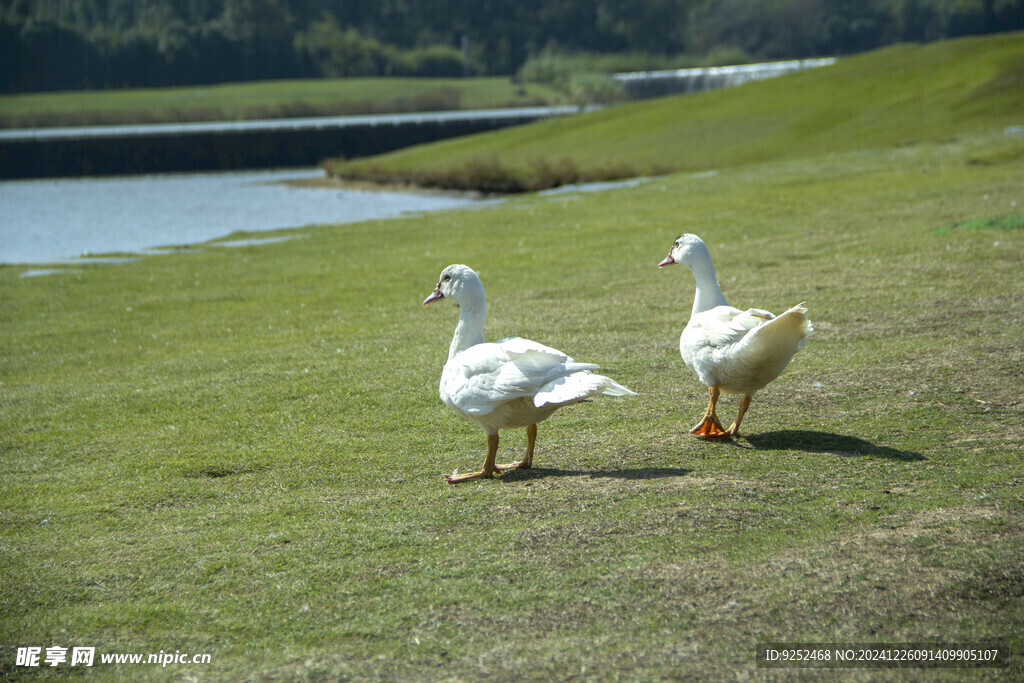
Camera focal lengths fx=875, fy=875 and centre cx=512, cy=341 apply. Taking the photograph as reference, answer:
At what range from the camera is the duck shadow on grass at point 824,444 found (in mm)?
6309

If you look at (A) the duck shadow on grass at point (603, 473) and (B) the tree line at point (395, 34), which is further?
(B) the tree line at point (395, 34)

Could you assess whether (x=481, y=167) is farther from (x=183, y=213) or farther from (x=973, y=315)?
(x=973, y=315)

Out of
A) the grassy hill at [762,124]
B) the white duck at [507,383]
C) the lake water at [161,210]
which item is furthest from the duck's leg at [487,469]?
the grassy hill at [762,124]

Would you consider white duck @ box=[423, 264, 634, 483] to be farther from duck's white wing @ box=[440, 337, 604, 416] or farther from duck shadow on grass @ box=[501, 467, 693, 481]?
duck shadow on grass @ box=[501, 467, 693, 481]

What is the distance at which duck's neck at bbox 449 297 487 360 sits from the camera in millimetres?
6684

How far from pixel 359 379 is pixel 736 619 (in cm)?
581

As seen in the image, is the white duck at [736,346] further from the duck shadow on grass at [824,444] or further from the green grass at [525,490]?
the green grass at [525,490]

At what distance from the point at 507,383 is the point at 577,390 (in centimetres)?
56

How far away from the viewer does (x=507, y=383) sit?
587 cm

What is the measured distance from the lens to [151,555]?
5391 millimetres

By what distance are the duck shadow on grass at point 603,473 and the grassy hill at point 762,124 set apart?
31.5m

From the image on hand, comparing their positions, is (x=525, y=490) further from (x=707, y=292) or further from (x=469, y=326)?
(x=707, y=292)

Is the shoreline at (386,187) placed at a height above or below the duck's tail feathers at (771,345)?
below

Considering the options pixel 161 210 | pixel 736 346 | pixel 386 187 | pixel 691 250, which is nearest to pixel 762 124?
pixel 386 187
